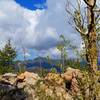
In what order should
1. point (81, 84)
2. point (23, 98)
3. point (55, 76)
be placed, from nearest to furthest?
point (81, 84) → point (55, 76) → point (23, 98)

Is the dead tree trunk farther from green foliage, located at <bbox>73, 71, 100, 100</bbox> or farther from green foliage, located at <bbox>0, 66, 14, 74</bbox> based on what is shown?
green foliage, located at <bbox>0, 66, 14, 74</bbox>

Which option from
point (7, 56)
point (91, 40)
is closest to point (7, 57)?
point (7, 56)

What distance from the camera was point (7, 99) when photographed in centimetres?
2588

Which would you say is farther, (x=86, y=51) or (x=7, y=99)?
(x=7, y=99)

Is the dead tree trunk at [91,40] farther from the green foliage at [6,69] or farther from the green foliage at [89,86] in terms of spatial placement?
the green foliage at [6,69]

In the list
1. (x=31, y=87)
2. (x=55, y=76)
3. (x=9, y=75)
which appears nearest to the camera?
(x=55, y=76)

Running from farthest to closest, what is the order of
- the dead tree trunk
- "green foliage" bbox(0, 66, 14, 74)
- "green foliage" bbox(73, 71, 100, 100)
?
"green foliage" bbox(0, 66, 14, 74) → the dead tree trunk → "green foliage" bbox(73, 71, 100, 100)

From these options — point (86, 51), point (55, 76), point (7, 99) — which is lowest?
point (7, 99)

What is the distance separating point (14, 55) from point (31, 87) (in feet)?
198

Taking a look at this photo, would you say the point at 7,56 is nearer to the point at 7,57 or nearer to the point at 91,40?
the point at 7,57

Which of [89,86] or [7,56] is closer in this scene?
[89,86]

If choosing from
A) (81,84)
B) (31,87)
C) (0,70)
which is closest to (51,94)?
(31,87)

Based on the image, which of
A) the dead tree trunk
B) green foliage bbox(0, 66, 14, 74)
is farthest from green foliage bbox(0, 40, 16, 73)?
the dead tree trunk

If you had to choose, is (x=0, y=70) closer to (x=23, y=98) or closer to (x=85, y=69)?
(x=23, y=98)
